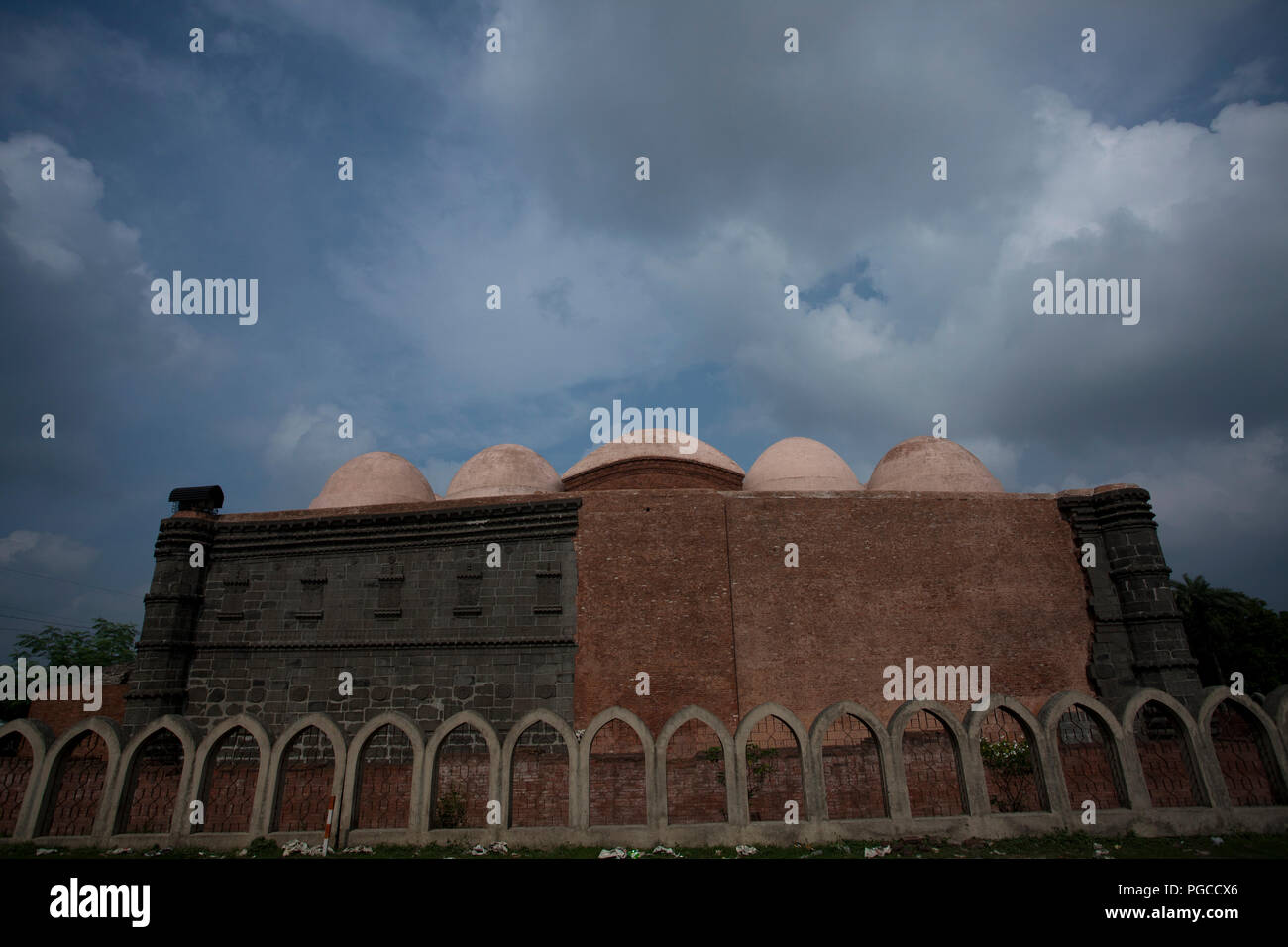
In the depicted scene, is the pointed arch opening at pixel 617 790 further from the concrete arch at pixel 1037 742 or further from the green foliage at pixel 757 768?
the concrete arch at pixel 1037 742

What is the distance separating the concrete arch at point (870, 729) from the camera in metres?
8.79

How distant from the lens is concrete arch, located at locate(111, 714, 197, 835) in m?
9.03

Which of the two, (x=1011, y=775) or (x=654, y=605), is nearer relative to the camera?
(x=1011, y=775)

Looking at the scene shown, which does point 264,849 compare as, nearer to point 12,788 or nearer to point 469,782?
point 469,782

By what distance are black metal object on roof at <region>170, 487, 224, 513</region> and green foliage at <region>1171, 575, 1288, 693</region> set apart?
3513 centimetres

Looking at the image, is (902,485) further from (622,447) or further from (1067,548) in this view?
(622,447)

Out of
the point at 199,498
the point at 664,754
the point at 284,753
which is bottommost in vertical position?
the point at 664,754

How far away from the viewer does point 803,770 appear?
8.85 meters

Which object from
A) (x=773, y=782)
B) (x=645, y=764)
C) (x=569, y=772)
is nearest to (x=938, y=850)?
(x=773, y=782)

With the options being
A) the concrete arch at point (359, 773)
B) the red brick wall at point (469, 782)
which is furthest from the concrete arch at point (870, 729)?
the concrete arch at point (359, 773)

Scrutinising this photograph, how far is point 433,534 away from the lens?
14703mm

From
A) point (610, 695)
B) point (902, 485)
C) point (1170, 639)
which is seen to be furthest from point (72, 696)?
point (1170, 639)

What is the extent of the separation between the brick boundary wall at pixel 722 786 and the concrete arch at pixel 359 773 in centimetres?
2

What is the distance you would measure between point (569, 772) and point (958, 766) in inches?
196
